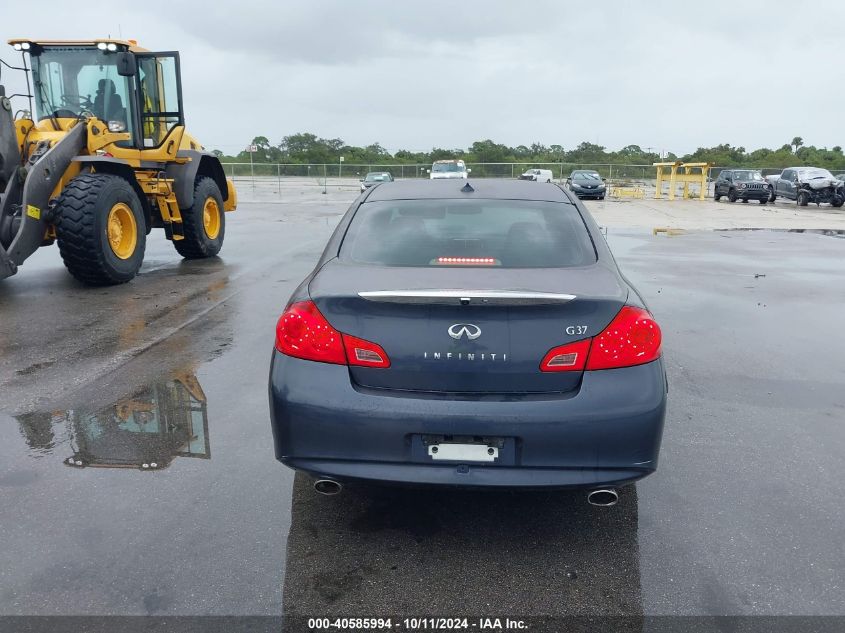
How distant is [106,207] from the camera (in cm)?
884

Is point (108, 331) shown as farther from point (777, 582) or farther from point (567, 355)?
point (777, 582)

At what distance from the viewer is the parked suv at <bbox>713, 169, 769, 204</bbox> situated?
104 ft

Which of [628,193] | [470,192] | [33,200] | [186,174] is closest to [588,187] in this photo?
[628,193]

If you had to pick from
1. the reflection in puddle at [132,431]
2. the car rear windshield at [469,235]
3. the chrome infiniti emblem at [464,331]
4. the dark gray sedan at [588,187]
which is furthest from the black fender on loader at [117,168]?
the dark gray sedan at [588,187]

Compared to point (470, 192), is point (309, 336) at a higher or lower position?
lower

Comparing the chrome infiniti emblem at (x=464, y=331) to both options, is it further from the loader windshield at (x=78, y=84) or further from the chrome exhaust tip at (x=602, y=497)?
the loader windshield at (x=78, y=84)

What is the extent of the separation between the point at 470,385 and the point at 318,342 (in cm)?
69

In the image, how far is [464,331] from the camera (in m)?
3.01

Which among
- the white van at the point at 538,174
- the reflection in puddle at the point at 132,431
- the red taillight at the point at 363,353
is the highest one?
the red taillight at the point at 363,353

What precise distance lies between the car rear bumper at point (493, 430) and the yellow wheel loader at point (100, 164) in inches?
266

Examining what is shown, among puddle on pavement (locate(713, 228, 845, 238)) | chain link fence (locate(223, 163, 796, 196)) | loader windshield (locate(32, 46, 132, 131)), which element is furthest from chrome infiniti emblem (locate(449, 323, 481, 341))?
chain link fence (locate(223, 163, 796, 196))

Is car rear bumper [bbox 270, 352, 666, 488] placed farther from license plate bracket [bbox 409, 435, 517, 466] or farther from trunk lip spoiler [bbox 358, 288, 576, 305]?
trunk lip spoiler [bbox 358, 288, 576, 305]

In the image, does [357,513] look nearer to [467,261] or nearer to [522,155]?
[467,261]

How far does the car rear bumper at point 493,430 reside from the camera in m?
2.93
